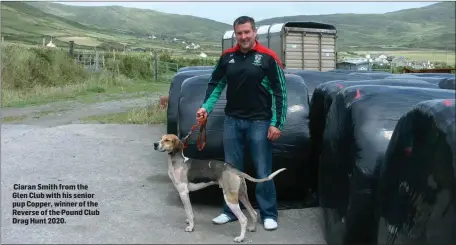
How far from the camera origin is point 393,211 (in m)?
3.48

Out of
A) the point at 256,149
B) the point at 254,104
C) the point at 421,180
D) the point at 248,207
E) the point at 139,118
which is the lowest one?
the point at 139,118

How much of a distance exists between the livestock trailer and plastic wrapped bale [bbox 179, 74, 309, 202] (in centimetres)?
1291

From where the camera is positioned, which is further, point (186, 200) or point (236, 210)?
point (186, 200)

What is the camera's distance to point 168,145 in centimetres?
507

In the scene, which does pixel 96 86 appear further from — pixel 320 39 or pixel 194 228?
pixel 194 228

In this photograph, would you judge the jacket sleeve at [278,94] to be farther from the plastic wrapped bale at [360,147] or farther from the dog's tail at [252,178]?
the plastic wrapped bale at [360,147]

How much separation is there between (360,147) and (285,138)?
1.67 meters

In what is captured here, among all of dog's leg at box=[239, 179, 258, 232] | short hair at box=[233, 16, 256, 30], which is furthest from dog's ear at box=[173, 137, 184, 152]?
short hair at box=[233, 16, 256, 30]

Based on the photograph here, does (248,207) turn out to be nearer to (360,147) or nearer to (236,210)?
(236,210)

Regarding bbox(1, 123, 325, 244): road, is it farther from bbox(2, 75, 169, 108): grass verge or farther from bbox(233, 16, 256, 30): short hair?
bbox(2, 75, 169, 108): grass verge

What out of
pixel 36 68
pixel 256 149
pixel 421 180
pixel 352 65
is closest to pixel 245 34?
pixel 256 149

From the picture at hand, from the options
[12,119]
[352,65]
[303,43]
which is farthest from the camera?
[352,65]

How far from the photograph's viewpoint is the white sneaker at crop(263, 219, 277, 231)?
521cm

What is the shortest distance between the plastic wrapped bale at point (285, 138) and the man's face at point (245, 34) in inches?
40.5
